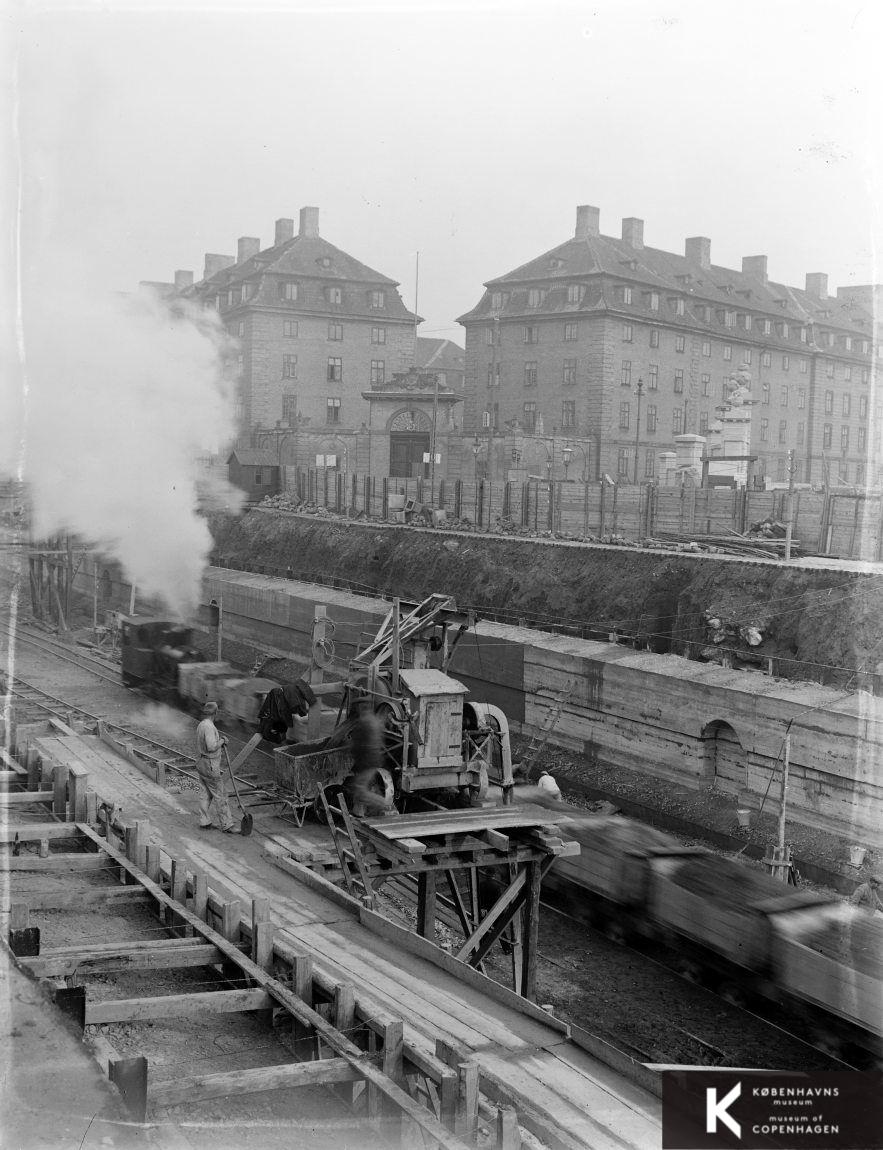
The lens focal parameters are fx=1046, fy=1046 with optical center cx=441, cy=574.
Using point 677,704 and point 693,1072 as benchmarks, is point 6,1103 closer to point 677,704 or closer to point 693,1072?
point 693,1072

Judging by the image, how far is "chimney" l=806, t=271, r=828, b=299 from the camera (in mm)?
76188

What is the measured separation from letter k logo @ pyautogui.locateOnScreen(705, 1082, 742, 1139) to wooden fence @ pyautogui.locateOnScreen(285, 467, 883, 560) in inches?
1089

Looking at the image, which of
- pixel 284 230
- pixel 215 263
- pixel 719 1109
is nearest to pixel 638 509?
pixel 719 1109

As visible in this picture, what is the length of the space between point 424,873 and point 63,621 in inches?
1180

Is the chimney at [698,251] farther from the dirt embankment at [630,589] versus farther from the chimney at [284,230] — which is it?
the dirt embankment at [630,589]

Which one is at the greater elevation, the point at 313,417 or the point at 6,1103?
the point at 313,417

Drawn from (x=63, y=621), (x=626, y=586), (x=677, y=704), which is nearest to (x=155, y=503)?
(x=63, y=621)

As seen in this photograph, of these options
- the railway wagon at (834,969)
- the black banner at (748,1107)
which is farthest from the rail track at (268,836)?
the black banner at (748,1107)

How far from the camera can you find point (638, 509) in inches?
1586

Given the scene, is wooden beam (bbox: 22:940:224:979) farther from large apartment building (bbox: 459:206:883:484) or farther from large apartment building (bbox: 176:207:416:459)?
large apartment building (bbox: 176:207:416:459)

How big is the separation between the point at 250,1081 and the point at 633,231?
210ft

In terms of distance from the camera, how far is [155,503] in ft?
115

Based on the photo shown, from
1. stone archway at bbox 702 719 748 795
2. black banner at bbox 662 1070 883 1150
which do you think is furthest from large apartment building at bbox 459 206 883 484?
black banner at bbox 662 1070 883 1150

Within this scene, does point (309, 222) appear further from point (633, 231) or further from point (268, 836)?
point (268, 836)
